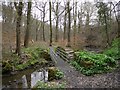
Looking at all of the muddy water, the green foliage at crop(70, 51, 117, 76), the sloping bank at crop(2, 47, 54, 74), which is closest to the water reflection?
the muddy water

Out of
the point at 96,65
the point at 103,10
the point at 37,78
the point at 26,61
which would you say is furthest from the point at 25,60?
the point at 103,10

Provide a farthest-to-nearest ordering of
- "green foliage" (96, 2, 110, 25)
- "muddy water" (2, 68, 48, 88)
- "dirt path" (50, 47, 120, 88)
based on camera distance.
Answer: "green foliage" (96, 2, 110, 25)
"muddy water" (2, 68, 48, 88)
"dirt path" (50, 47, 120, 88)

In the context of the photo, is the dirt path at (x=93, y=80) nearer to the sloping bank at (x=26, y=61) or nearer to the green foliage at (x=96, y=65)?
the green foliage at (x=96, y=65)

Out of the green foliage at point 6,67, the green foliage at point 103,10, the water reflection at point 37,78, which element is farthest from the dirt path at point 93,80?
the green foliage at point 103,10

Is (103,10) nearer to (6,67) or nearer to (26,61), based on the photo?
(26,61)

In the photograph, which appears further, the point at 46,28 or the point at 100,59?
the point at 46,28

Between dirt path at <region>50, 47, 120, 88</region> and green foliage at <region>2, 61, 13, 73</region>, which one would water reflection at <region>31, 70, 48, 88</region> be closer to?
dirt path at <region>50, 47, 120, 88</region>

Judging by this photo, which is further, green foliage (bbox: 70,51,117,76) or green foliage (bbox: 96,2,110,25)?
green foliage (bbox: 96,2,110,25)

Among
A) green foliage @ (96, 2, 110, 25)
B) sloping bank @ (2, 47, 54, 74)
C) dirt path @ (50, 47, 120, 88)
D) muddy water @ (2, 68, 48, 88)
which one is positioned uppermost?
green foliage @ (96, 2, 110, 25)

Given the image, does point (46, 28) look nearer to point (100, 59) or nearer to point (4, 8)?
point (4, 8)

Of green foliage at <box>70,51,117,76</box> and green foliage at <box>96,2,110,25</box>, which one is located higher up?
green foliage at <box>96,2,110,25</box>

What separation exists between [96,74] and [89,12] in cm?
3039

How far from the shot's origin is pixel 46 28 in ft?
183

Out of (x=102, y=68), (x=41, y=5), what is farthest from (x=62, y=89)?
(x=41, y=5)
